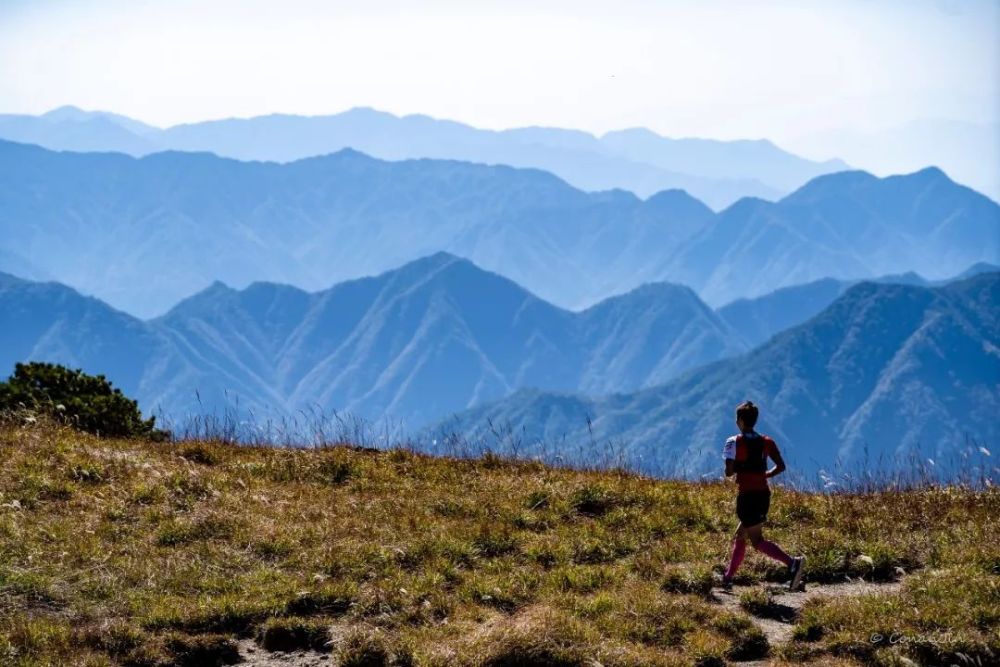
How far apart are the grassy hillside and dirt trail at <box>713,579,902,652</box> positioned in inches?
3.3

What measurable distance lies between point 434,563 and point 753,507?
3729 mm

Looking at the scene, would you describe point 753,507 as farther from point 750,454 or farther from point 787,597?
point 787,597

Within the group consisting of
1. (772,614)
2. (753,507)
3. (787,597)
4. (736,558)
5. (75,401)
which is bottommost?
(772,614)

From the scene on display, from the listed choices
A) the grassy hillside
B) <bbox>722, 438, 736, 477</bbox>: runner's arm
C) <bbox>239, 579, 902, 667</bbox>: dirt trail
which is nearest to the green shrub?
the grassy hillside

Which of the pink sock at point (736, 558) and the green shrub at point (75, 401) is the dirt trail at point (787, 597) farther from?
the green shrub at point (75, 401)

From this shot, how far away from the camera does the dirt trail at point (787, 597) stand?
1038 centimetres

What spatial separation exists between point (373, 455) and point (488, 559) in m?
4.77

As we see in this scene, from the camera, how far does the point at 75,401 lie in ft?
57.5

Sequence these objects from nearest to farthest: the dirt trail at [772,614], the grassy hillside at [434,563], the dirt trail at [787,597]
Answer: the grassy hillside at [434,563]
the dirt trail at [772,614]
the dirt trail at [787,597]

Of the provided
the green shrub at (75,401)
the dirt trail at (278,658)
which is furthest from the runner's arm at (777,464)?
the green shrub at (75,401)

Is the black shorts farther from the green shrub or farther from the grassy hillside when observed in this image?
the green shrub

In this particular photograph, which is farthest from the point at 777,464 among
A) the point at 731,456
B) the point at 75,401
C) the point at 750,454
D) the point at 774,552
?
the point at 75,401

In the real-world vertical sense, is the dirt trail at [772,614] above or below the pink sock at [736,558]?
below

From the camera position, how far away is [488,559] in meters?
12.2
